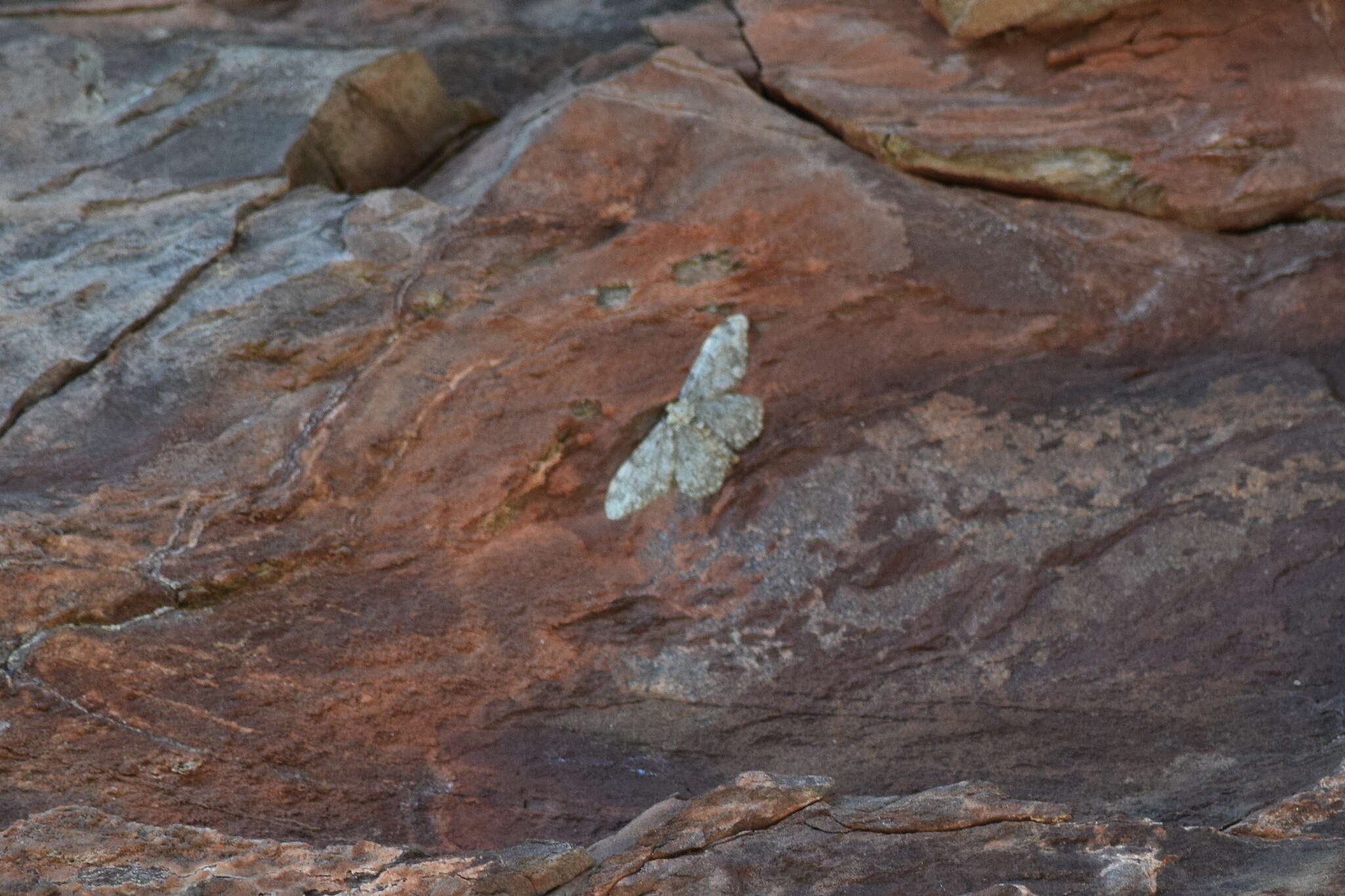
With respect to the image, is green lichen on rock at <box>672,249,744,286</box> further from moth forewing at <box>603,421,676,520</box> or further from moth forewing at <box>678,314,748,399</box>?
moth forewing at <box>603,421,676,520</box>

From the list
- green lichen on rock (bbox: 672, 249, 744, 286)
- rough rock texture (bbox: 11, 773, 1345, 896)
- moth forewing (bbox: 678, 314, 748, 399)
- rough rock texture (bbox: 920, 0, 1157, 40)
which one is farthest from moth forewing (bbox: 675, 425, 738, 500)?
rough rock texture (bbox: 920, 0, 1157, 40)

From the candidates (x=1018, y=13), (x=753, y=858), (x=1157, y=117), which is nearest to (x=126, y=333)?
(x=753, y=858)

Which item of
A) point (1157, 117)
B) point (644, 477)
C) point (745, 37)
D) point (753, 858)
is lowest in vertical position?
point (753, 858)

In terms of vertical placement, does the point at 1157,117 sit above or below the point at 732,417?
above

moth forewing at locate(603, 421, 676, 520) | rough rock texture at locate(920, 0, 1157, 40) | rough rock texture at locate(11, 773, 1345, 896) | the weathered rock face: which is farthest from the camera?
rough rock texture at locate(920, 0, 1157, 40)

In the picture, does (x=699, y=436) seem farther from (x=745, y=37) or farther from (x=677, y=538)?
(x=745, y=37)

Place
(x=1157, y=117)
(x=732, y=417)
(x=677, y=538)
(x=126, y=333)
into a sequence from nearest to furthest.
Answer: (x=126, y=333), (x=677, y=538), (x=732, y=417), (x=1157, y=117)
